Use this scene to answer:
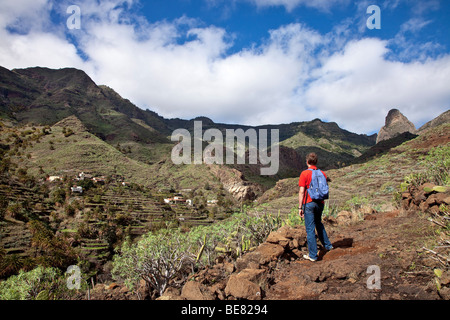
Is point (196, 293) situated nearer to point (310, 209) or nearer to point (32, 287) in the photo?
point (310, 209)

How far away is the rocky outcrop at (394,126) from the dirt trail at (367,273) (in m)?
147

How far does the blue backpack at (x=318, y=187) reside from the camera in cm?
405

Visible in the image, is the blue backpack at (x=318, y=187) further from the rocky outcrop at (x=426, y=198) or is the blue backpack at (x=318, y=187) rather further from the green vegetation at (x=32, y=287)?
the green vegetation at (x=32, y=287)

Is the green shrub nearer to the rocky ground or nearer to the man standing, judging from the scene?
the rocky ground

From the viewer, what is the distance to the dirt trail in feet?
8.20

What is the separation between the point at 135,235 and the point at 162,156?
53211mm

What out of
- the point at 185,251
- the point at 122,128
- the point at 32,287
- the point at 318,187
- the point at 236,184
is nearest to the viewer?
the point at 318,187

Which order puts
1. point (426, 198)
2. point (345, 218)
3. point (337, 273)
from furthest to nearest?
point (345, 218)
point (426, 198)
point (337, 273)

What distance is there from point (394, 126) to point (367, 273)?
162369 mm

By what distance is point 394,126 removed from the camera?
423 ft

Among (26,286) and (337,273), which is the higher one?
(337,273)

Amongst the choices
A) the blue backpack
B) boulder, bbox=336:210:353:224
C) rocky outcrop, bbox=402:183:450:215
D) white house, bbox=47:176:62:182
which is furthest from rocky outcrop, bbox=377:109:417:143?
white house, bbox=47:176:62:182

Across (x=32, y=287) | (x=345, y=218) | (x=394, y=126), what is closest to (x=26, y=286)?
(x=32, y=287)
